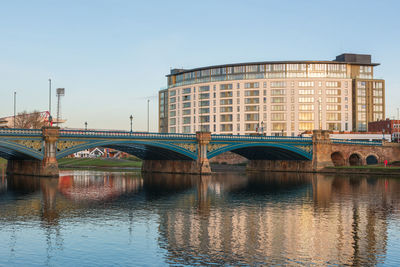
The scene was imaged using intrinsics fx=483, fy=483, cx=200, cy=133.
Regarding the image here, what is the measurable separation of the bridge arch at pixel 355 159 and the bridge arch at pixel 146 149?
45.8 metres

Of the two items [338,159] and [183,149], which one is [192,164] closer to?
[183,149]

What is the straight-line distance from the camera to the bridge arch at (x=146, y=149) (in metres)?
87.3

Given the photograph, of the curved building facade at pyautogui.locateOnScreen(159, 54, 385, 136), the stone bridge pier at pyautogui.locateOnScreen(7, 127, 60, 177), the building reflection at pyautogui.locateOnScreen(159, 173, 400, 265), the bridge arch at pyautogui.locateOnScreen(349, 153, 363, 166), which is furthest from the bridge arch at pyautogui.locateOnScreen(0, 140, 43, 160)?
the curved building facade at pyautogui.locateOnScreen(159, 54, 385, 136)

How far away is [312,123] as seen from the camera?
181 m

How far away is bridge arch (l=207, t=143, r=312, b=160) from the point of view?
4114 inches

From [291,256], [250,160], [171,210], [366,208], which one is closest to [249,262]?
[291,256]

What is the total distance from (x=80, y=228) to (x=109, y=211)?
9073mm

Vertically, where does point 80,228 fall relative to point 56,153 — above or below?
below

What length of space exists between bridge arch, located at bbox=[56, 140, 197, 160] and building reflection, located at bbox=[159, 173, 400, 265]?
38.9 m

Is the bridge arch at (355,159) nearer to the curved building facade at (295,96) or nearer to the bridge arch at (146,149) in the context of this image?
the bridge arch at (146,149)

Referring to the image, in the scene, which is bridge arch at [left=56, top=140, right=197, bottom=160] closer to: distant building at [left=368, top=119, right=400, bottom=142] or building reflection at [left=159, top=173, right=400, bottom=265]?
building reflection at [left=159, top=173, right=400, bottom=265]

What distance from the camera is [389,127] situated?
560ft

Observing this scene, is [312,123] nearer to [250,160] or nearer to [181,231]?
[250,160]

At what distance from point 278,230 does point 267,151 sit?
278 ft
